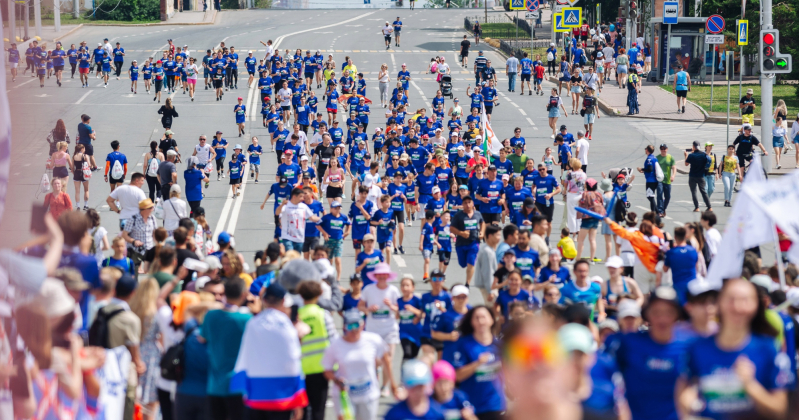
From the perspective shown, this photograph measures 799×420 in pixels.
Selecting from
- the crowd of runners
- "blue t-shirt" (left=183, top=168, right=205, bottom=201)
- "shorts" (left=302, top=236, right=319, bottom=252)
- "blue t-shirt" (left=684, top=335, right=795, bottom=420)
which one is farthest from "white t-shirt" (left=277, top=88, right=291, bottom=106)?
"blue t-shirt" (left=684, top=335, right=795, bottom=420)

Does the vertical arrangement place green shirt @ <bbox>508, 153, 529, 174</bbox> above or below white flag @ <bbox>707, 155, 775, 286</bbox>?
below

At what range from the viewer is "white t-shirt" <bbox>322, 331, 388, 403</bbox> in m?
8.32

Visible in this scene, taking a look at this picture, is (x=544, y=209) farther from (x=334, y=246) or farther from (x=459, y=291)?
(x=459, y=291)

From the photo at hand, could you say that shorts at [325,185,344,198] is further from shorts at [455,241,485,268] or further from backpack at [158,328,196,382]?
backpack at [158,328,196,382]

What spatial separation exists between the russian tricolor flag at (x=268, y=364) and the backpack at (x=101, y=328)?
47.3 inches

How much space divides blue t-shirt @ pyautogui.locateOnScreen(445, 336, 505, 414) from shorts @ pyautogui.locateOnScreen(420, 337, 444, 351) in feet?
6.26

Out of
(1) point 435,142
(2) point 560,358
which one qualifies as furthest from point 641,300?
(1) point 435,142

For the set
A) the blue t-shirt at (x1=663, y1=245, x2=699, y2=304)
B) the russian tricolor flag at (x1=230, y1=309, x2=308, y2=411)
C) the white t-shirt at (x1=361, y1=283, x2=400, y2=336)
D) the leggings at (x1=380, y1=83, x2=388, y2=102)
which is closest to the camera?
the russian tricolor flag at (x1=230, y1=309, x2=308, y2=411)

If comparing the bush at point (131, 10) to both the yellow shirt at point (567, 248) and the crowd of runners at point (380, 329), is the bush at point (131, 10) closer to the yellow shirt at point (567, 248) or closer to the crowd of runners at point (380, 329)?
the crowd of runners at point (380, 329)

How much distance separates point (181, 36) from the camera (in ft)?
205

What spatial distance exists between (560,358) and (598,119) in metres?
34.1

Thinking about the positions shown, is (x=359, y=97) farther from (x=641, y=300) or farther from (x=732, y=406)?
(x=732, y=406)

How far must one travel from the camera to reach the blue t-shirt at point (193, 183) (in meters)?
19.8

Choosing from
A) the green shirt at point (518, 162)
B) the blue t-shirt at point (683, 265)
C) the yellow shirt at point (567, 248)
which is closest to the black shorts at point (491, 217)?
the yellow shirt at point (567, 248)
